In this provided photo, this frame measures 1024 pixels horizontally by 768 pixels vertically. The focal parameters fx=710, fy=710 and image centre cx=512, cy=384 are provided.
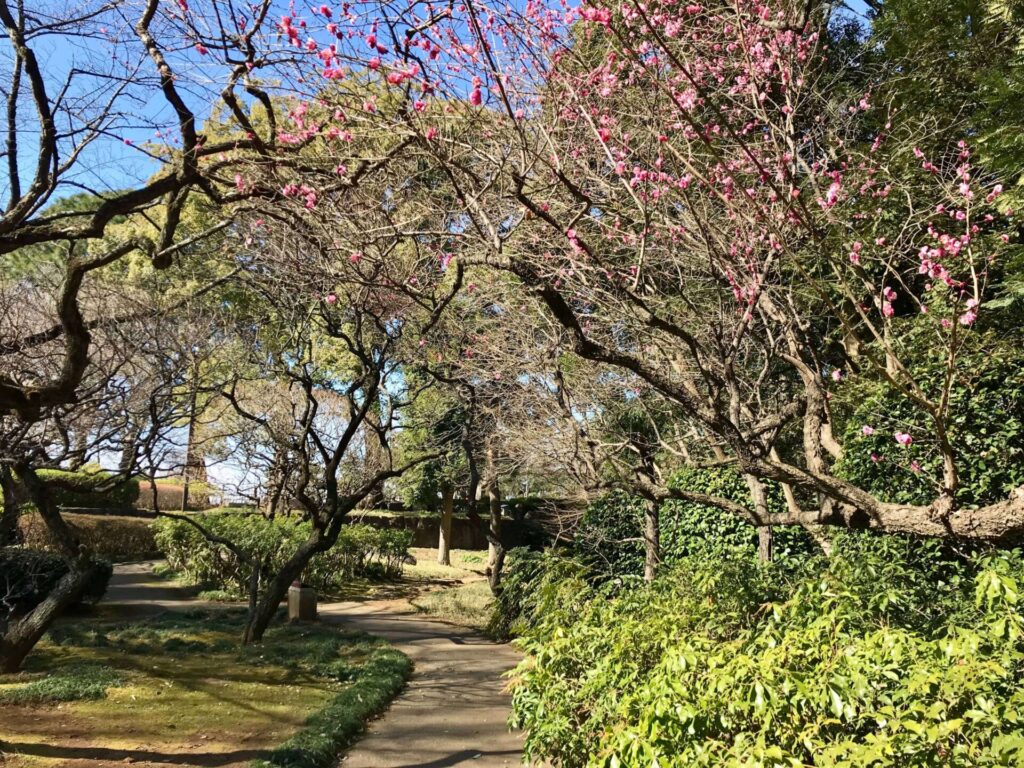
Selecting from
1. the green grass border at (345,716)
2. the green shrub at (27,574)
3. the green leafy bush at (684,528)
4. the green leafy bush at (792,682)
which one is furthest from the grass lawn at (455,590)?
the green leafy bush at (792,682)

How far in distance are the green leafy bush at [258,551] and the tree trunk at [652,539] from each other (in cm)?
601

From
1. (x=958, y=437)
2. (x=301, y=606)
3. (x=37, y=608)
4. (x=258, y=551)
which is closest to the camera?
(x=958, y=437)

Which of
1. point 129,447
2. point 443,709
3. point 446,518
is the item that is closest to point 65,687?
point 129,447

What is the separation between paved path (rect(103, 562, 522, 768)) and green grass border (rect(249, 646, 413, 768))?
11 cm

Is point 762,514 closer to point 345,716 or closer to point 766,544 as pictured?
point 766,544

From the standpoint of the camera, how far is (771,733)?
94.0 inches

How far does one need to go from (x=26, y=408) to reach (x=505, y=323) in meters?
4.88

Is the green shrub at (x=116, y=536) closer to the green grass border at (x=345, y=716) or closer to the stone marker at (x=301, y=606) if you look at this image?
the stone marker at (x=301, y=606)

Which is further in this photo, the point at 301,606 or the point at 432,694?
the point at 301,606

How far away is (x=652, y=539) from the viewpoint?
858 centimetres

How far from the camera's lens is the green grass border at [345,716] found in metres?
4.52

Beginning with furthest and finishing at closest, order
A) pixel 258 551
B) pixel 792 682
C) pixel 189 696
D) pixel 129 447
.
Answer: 1. pixel 258 551
2. pixel 129 447
3. pixel 189 696
4. pixel 792 682

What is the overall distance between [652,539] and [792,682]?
6.42m

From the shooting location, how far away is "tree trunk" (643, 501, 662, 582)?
28.1 ft
